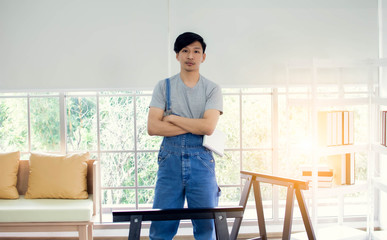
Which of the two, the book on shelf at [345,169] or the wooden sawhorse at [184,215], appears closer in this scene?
the wooden sawhorse at [184,215]

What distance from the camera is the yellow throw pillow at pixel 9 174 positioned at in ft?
11.6

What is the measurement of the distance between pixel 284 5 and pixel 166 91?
6.31 ft

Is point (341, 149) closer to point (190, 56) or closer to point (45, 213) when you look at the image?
point (190, 56)

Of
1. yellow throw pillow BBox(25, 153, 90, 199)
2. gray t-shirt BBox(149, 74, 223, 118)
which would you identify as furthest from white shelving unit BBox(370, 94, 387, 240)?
yellow throw pillow BBox(25, 153, 90, 199)

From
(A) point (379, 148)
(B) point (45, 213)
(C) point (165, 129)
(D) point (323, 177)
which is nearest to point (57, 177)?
(B) point (45, 213)

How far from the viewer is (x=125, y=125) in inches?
155

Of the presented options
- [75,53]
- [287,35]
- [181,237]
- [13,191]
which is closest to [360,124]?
[287,35]

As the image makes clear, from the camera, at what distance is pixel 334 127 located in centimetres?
332

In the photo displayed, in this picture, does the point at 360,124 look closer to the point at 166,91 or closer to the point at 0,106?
the point at 166,91

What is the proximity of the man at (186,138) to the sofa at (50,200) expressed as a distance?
3.84 ft

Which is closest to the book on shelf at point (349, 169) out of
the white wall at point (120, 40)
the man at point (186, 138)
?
the white wall at point (120, 40)

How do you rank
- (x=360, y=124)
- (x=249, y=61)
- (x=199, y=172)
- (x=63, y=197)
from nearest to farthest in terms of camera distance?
1. (x=199, y=172)
2. (x=63, y=197)
3. (x=249, y=61)
4. (x=360, y=124)

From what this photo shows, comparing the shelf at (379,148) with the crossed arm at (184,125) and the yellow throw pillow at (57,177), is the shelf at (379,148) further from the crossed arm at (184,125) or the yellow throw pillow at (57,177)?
the yellow throw pillow at (57,177)

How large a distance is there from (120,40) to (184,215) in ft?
7.65
